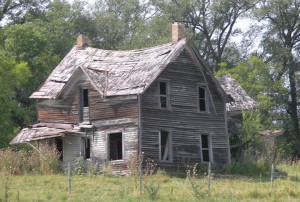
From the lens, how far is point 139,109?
1403 inches

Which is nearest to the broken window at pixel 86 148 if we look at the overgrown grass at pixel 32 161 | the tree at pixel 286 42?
the overgrown grass at pixel 32 161

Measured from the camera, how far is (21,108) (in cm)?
4975

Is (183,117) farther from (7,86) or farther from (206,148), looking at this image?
(7,86)

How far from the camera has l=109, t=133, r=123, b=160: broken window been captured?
123 feet

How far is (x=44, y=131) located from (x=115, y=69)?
489 cm

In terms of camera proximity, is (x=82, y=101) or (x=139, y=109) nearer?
(x=139, y=109)

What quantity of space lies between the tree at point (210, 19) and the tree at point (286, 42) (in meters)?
2.68

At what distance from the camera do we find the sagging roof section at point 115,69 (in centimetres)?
3606

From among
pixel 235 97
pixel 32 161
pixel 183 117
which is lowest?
pixel 32 161

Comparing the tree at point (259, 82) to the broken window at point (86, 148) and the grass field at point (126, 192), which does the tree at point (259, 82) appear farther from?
the grass field at point (126, 192)

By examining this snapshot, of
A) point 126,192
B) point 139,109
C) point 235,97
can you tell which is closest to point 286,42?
point 235,97

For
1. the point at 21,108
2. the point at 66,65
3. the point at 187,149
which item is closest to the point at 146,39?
the point at 21,108

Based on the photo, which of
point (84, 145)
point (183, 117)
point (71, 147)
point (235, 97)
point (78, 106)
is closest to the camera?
point (183, 117)

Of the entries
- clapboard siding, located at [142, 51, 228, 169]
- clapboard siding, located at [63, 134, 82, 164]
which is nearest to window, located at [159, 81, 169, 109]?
clapboard siding, located at [142, 51, 228, 169]
